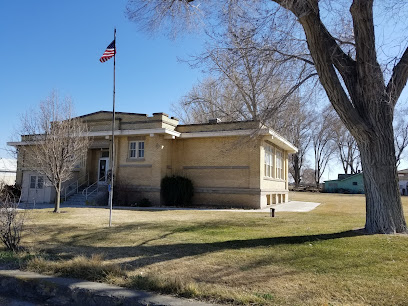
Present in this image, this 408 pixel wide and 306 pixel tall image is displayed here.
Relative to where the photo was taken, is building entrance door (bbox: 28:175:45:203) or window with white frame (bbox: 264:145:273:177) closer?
window with white frame (bbox: 264:145:273:177)

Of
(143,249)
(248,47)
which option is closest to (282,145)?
(248,47)

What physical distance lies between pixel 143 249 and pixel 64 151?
10.3 m

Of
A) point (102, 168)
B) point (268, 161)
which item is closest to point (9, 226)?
point (268, 161)

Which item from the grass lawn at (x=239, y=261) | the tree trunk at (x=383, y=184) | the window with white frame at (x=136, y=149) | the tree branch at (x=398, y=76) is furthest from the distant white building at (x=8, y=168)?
the tree branch at (x=398, y=76)

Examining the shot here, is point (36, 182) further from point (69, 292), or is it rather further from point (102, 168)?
point (69, 292)

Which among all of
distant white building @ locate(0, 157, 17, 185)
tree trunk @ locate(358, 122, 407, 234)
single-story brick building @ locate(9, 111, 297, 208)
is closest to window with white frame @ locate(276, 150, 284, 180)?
single-story brick building @ locate(9, 111, 297, 208)

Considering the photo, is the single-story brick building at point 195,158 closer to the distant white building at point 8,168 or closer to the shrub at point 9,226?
the shrub at point 9,226

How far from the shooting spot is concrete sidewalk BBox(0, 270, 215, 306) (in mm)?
4609

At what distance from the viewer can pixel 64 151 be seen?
1644cm

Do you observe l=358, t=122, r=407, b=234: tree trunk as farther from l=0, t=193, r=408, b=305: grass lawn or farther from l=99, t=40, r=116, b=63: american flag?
l=99, t=40, r=116, b=63: american flag

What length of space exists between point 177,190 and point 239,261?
15.0 meters

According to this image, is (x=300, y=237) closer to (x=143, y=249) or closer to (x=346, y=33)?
(x=143, y=249)

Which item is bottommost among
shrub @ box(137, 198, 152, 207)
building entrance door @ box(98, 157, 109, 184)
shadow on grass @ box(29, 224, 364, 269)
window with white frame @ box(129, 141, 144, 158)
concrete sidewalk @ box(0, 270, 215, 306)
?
concrete sidewalk @ box(0, 270, 215, 306)

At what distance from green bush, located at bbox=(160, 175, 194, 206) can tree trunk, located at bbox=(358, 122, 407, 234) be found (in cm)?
1380
